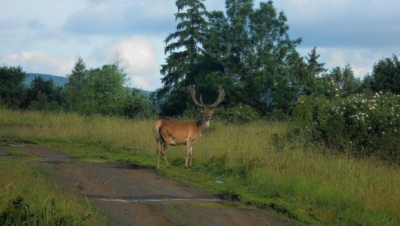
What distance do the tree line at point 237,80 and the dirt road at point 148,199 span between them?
14.8 metres

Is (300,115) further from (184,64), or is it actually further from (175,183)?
(184,64)

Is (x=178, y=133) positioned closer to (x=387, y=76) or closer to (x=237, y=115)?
(x=237, y=115)

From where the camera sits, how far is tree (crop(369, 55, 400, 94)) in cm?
2820

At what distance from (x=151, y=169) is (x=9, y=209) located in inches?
270

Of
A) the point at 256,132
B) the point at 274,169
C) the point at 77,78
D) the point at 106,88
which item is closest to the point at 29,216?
the point at 274,169

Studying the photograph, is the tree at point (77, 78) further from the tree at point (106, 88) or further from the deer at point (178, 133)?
the deer at point (178, 133)

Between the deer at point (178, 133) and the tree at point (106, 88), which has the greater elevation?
the tree at point (106, 88)

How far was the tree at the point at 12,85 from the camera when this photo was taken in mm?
40531

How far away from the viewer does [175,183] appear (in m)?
12.2

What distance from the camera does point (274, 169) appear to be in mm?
12859

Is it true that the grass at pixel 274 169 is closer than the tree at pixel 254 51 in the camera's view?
Yes

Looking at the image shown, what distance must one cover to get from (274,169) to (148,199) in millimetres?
3933

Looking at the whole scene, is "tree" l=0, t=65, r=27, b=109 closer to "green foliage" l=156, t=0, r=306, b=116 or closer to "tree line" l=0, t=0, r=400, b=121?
"tree line" l=0, t=0, r=400, b=121

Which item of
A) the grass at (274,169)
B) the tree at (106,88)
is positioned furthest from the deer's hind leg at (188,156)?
the tree at (106,88)
